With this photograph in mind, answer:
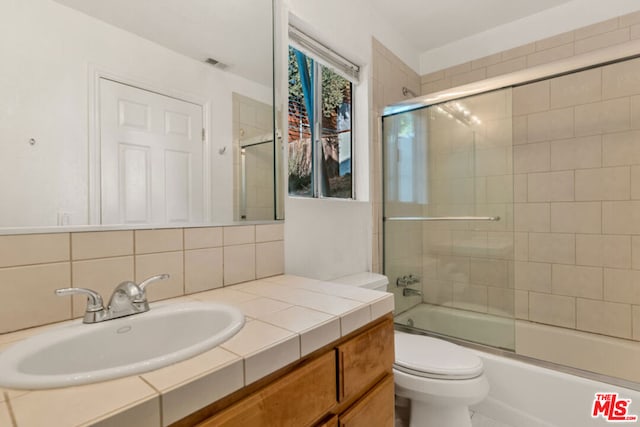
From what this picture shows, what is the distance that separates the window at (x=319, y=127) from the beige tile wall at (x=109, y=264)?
1.87 ft

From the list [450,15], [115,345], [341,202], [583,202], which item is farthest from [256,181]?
[583,202]

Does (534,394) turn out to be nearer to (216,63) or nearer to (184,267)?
(184,267)

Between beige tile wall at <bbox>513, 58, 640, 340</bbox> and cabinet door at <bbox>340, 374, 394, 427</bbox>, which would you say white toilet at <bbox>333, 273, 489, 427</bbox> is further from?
beige tile wall at <bbox>513, 58, 640, 340</bbox>

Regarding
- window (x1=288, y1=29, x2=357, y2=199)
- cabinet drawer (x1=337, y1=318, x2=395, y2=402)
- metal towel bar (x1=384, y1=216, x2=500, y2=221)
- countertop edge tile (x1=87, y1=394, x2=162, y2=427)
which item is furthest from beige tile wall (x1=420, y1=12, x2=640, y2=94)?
countertop edge tile (x1=87, y1=394, x2=162, y2=427)

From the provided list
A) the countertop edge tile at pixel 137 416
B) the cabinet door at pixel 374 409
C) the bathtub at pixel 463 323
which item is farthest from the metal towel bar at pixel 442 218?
the countertop edge tile at pixel 137 416

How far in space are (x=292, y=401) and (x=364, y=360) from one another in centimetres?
26

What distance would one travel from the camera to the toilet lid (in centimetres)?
122

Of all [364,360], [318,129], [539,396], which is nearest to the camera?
[364,360]

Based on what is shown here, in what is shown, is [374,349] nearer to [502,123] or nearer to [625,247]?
[502,123]

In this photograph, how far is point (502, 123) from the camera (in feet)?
6.05

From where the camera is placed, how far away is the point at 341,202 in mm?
1687

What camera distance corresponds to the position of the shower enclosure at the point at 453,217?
1864mm

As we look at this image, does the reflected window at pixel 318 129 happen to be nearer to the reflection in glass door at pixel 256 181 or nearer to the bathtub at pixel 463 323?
the reflection in glass door at pixel 256 181

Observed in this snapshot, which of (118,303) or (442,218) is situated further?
(442,218)
